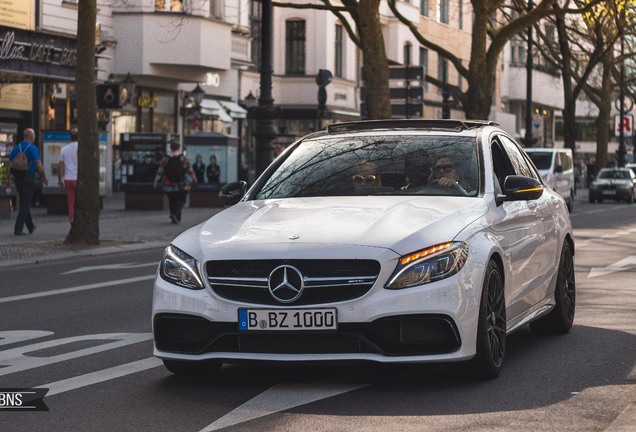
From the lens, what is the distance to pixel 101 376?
8.91m

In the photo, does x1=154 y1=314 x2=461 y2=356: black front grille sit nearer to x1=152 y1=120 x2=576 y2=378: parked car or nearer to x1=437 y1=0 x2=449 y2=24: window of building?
x1=152 y1=120 x2=576 y2=378: parked car

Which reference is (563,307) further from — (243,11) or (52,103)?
(243,11)

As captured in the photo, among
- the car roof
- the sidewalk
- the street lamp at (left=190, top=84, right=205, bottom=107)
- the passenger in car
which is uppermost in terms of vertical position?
the street lamp at (left=190, top=84, right=205, bottom=107)

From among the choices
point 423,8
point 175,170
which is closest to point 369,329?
point 175,170

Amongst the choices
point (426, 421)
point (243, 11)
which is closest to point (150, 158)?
point (243, 11)

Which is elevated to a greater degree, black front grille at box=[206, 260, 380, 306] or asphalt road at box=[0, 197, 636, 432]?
black front grille at box=[206, 260, 380, 306]

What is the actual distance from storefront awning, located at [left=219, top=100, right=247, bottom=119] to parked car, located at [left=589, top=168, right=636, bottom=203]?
44.7 ft

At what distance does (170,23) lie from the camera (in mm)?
44688

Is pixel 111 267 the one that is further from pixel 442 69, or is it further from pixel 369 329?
pixel 442 69

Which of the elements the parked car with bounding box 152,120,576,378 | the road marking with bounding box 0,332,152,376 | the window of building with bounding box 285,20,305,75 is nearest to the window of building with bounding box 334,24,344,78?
the window of building with bounding box 285,20,305,75

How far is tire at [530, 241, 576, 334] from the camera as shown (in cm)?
1092

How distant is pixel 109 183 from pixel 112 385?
37107 mm

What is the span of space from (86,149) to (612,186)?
36235mm

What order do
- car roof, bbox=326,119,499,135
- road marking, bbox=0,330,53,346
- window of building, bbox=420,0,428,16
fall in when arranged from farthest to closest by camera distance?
1. window of building, bbox=420,0,428,16
2. road marking, bbox=0,330,53,346
3. car roof, bbox=326,119,499,135
